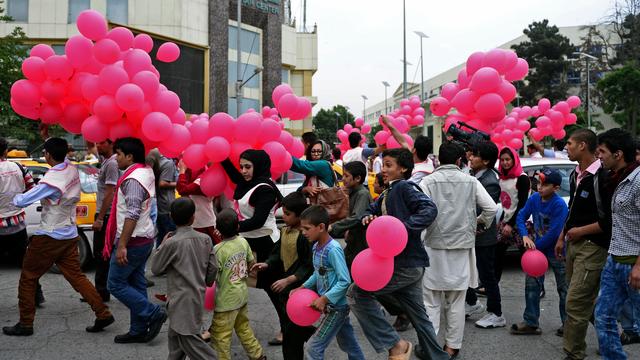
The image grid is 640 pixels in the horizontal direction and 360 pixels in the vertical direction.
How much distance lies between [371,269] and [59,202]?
3.23m

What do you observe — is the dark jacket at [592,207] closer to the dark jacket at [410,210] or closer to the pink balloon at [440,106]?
the dark jacket at [410,210]

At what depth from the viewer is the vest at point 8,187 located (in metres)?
5.72

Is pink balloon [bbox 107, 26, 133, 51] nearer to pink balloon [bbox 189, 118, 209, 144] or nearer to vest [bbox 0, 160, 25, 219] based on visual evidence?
pink balloon [bbox 189, 118, 209, 144]

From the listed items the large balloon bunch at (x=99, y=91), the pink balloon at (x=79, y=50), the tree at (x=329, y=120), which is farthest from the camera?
the tree at (x=329, y=120)

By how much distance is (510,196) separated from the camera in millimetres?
5703

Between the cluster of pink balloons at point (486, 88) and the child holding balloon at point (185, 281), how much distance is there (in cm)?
377

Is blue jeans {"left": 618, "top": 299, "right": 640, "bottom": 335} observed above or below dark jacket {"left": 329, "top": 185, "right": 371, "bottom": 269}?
below

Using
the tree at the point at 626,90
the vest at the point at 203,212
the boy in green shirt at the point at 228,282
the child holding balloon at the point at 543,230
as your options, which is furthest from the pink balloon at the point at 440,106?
the tree at the point at 626,90

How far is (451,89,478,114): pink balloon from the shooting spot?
668 cm

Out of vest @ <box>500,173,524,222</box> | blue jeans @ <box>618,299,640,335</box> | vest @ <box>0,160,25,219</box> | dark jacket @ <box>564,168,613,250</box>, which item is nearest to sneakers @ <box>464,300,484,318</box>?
vest @ <box>500,173,524,222</box>

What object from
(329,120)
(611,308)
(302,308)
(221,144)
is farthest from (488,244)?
(329,120)

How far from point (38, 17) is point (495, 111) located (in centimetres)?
3071

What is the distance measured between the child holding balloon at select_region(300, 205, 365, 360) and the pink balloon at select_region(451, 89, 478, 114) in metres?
3.65

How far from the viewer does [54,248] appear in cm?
511
